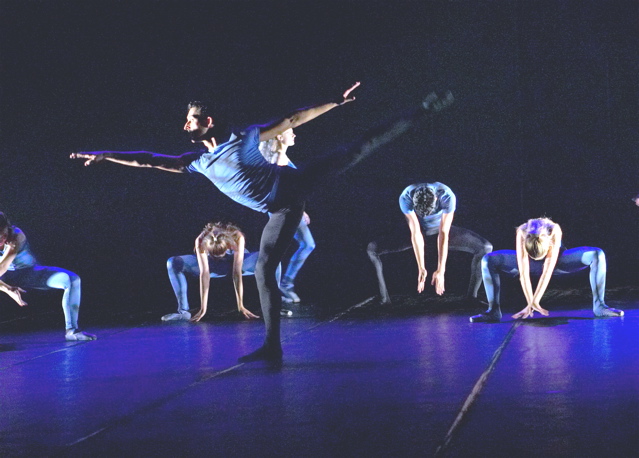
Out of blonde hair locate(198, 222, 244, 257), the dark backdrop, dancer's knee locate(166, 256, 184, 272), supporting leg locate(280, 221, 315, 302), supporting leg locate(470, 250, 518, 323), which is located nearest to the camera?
supporting leg locate(470, 250, 518, 323)

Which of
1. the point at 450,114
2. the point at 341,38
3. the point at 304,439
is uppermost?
the point at 341,38

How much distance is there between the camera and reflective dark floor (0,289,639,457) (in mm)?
2520

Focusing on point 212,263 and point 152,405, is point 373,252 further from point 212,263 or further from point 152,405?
point 152,405

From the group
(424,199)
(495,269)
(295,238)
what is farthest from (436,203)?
(295,238)

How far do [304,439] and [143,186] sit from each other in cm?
599

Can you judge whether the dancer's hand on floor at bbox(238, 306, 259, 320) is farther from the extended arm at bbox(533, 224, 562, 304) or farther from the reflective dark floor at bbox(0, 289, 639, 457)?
the extended arm at bbox(533, 224, 562, 304)

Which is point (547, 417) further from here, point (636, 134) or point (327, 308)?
point (636, 134)

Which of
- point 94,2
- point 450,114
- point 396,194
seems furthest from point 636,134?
point 94,2

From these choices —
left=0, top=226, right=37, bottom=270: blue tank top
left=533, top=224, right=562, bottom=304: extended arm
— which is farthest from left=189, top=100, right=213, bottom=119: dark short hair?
left=533, top=224, right=562, bottom=304: extended arm

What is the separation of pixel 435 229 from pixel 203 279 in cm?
179

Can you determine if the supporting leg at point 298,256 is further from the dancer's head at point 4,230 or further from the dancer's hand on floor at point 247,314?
the dancer's head at point 4,230

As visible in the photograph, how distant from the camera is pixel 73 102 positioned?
8.15 m

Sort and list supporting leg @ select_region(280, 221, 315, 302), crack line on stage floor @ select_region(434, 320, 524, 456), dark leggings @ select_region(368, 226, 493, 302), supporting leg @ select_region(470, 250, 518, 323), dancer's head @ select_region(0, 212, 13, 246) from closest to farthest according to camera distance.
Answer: crack line on stage floor @ select_region(434, 320, 524, 456), dancer's head @ select_region(0, 212, 13, 246), supporting leg @ select_region(470, 250, 518, 323), dark leggings @ select_region(368, 226, 493, 302), supporting leg @ select_region(280, 221, 315, 302)

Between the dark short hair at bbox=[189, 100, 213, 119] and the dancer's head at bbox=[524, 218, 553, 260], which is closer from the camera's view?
the dark short hair at bbox=[189, 100, 213, 119]
